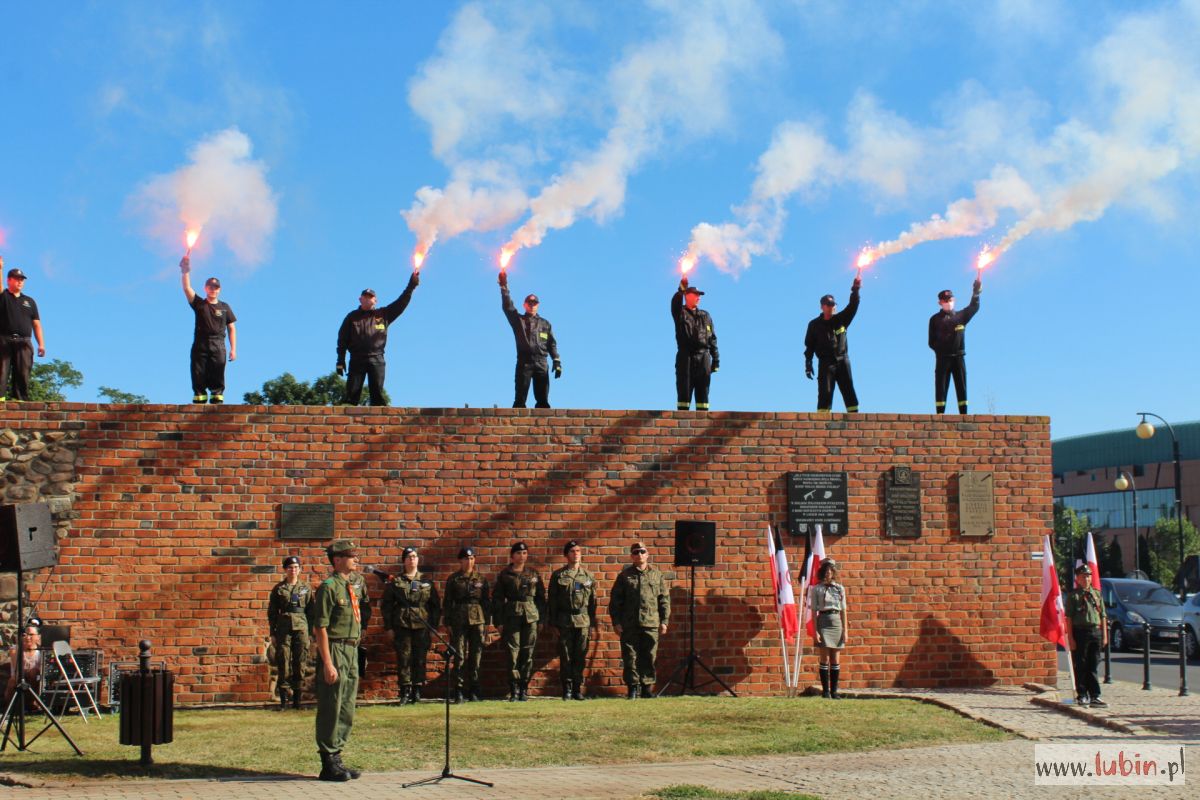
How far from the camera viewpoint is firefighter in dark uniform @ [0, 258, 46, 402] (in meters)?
14.3

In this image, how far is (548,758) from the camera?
9.94 m

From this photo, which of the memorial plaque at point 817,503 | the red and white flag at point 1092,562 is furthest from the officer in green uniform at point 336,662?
the red and white flag at point 1092,562

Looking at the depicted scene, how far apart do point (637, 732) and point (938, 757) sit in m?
2.51

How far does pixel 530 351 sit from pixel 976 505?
5.62 metres

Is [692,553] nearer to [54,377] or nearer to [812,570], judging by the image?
[812,570]

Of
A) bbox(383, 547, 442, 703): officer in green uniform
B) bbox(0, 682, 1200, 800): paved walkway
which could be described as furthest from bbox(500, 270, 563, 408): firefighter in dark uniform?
bbox(0, 682, 1200, 800): paved walkway

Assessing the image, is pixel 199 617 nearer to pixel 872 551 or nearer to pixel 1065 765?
pixel 872 551

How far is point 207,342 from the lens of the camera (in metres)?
14.8

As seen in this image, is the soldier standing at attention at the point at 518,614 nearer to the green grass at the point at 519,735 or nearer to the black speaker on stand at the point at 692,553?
the green grass at the point at 519,735

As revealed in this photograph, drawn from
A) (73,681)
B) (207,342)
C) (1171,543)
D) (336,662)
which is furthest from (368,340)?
(1171,543)

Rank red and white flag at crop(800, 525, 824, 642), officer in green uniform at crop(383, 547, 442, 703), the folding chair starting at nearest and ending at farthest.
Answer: the folding chair → officer in green uniform at crop(383, 547, 442, 703) → red and white flag at crop(800, 525, 824, 642)

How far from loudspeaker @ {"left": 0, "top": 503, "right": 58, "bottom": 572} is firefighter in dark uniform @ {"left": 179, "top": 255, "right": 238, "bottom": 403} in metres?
3.67

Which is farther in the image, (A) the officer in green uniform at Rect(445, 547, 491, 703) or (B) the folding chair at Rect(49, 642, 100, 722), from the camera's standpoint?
(A) the officer in green uniform at Rect(445, 547, 491, 703)

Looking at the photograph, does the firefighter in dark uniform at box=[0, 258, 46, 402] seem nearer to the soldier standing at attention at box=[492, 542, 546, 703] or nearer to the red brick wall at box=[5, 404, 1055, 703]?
the red brick wall at box=[5, 404, 1055, 703]
